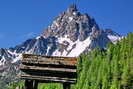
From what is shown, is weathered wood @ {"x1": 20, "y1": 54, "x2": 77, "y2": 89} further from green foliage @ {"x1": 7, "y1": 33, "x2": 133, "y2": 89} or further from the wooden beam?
green foliage @ {"x1": 7, "y1": 33, "x2": 133, "y2": 89}

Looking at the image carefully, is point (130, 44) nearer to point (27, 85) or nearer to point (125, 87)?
point (125, 87)

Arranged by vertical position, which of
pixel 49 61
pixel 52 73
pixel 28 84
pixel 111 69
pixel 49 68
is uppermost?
pixel 111 69

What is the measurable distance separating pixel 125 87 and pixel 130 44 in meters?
25.2

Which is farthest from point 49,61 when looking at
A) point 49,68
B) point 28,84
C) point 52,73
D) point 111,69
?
point 111,69

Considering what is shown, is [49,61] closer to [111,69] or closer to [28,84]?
[28,84]

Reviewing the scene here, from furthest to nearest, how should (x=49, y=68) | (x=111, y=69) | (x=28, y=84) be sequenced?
(x=111, y=69)
(x=28, y=84)
(x=49, y=68)

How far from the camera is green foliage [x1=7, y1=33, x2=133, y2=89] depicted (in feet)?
364

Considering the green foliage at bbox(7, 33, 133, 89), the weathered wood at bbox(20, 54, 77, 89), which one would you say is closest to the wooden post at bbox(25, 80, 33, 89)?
the weathered wood at bbox(20, 54, 77, 89)

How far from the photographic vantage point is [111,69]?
121m

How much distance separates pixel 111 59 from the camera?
4985 inches

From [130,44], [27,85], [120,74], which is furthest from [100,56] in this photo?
[27,85]

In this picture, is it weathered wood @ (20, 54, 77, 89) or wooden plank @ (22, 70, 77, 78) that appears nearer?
weathered wood @ (20, 54, 77, 89)

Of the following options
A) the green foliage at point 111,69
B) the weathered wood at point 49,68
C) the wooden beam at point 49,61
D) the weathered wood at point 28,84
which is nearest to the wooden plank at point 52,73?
the weathered wood at point 49,68

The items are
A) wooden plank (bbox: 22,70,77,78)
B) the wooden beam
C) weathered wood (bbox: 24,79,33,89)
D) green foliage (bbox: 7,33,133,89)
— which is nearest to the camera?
the wooden beam
